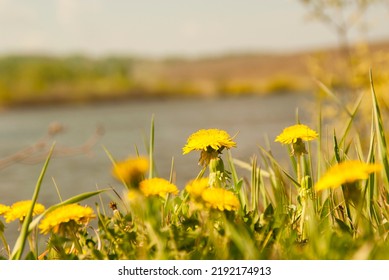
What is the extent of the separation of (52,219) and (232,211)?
29 cm

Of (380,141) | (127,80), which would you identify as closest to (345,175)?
(380,141)

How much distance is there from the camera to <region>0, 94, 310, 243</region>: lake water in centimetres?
815

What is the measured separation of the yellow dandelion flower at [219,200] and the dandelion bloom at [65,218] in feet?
0.62

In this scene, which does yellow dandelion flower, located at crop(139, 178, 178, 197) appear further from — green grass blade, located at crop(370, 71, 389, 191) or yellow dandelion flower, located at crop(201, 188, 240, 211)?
green grass blade, located at crop(370, 71, 389, 191)

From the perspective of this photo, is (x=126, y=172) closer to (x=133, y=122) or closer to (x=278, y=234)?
(x=278, y=234)

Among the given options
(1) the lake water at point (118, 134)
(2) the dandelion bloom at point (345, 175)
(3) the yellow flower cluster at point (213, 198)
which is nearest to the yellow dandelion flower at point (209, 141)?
(3) the yellow flower cluster at point (213, 198)

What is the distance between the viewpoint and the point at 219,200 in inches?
34.9

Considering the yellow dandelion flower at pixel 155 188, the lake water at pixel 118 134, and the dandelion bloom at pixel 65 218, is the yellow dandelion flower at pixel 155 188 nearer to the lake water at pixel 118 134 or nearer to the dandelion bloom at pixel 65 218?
the dandelion bloom at pixel 65 218

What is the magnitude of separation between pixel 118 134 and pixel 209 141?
43.6 ft

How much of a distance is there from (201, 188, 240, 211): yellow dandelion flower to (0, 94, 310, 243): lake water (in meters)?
2.60

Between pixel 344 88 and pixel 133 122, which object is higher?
pixel 344 88

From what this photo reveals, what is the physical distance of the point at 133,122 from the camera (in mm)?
17281

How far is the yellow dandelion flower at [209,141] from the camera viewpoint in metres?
0.99
